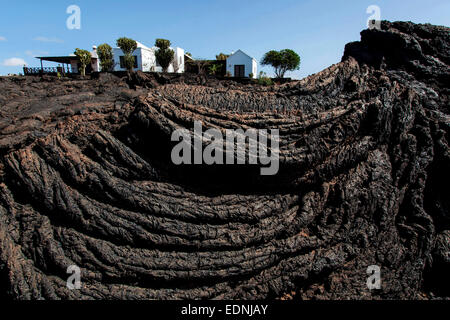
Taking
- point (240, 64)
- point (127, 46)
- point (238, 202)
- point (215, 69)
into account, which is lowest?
point (238, 202)

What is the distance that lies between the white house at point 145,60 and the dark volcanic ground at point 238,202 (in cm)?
3226

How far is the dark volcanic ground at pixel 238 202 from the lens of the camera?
2971 mm

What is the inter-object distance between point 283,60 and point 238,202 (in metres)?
43.4

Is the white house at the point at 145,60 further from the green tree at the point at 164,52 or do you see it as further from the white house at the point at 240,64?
the white house at the point at 240,64

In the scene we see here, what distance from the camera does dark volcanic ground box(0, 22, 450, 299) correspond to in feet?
9.75

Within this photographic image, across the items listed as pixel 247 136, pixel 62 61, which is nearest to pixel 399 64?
pixel 247 136

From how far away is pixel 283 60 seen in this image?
42.4m

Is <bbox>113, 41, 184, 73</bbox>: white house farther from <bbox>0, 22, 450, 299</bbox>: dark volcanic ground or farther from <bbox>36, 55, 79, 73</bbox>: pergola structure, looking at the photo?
<bbox>0, 22, 450, 299</bbox>: dark volcanic ground

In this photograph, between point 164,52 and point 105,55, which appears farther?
point 164,52

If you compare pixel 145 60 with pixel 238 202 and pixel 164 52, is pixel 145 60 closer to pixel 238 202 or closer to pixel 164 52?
pixel 164 52

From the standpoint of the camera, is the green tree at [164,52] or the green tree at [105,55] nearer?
the green tree at [105,55]

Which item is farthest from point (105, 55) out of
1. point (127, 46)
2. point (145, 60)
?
point (145, 60)

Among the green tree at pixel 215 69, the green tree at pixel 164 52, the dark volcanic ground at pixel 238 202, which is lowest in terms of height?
the dark volcanic ground at pixel 238 202

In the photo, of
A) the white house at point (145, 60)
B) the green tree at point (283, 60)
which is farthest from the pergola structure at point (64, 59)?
the green tree at point (283, 60)
